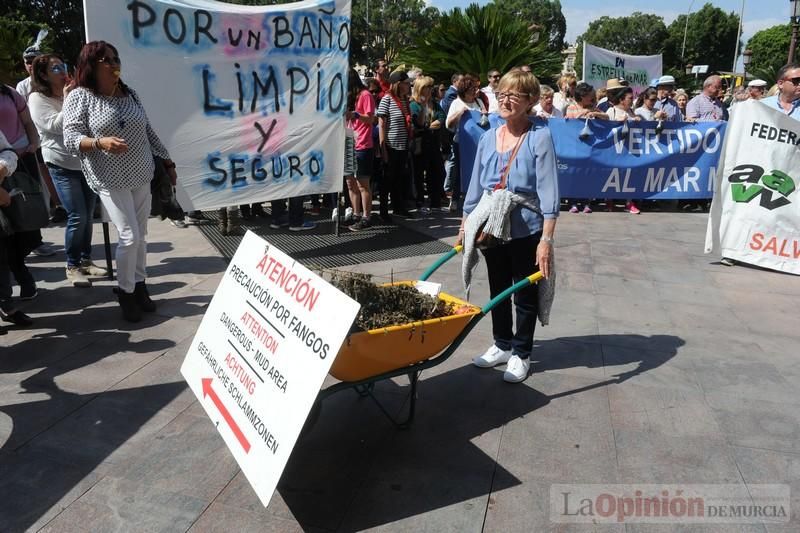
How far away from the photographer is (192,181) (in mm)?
5660

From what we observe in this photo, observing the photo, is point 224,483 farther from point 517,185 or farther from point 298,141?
point 298,141

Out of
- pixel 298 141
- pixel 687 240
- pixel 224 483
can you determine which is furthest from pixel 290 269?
pixel 687 240

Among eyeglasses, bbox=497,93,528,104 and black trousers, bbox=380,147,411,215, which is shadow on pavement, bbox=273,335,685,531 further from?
black trousers, bbox=380,147,411,215

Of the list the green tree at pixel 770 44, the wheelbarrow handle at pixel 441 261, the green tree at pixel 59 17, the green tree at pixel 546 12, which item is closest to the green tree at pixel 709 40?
the green tree at pixel 770 44

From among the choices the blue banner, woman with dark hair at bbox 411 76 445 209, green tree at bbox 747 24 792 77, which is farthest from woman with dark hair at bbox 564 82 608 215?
green tree at bbox 747 24 792 77

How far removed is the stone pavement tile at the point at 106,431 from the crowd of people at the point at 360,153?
1259mm

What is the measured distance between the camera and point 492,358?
3957 mm

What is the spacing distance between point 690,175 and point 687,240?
235cm

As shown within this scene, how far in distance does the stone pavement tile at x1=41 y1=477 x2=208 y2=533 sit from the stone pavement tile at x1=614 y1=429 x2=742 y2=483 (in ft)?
6.47

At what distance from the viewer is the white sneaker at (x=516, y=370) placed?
12.3 ft

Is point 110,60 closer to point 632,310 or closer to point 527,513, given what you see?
point 527,513

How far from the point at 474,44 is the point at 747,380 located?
10105 mm

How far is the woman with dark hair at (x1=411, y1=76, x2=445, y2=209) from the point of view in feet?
29.6

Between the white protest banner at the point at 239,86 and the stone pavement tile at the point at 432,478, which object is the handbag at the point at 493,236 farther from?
the white protest banner at the point at 239,86
